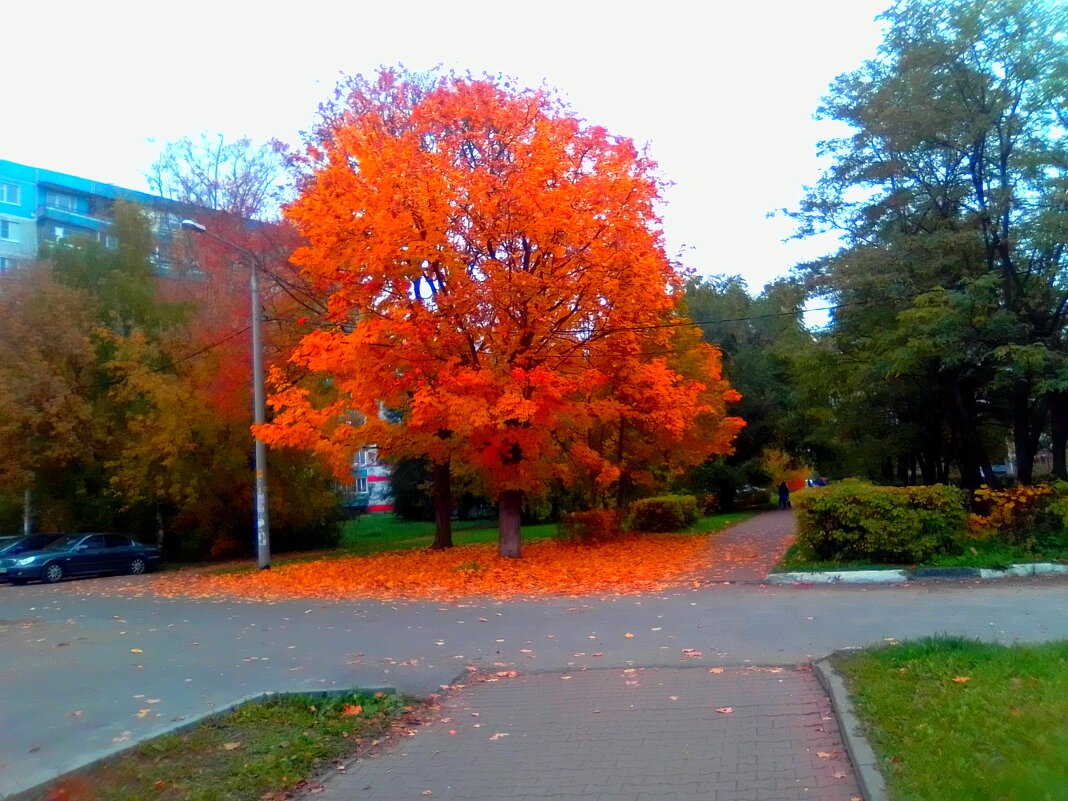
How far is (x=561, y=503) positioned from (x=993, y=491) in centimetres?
2107

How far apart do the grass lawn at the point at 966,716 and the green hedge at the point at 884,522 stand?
291 inches

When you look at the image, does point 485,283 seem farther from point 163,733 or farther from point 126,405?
point 126,405

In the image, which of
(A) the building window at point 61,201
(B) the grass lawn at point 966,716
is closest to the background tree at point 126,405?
(B) the grass lawn at point 966,716

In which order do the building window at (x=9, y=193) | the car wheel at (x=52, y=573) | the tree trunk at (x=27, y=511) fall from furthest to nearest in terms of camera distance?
1. the building window at (x=9, y=193)
2. the tree trunk at (x=27, y=511)
3. the car wheel at (x=52, y=573)

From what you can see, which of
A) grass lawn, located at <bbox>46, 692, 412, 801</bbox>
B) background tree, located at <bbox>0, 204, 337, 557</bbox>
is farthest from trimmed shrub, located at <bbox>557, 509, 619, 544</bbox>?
grass lawn, located at <bbox>46, 692, 412, 801</bbox>

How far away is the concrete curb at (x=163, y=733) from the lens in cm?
549

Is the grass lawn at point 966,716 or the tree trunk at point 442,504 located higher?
the tree trunk at point 442,504

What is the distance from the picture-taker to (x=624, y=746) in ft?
22.2

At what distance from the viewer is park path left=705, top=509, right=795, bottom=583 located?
16.8m

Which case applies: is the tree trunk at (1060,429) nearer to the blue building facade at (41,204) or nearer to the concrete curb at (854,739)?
the concrete curb at (854,739)

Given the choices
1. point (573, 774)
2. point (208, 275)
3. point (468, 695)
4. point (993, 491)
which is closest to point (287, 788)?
point (573, 774)

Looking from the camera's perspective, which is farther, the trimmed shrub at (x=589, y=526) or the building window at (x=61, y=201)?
the building window at (x=61, y=201)

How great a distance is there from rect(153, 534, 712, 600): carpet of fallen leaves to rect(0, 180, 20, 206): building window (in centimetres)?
4232

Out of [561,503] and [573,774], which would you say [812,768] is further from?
[561,503]
